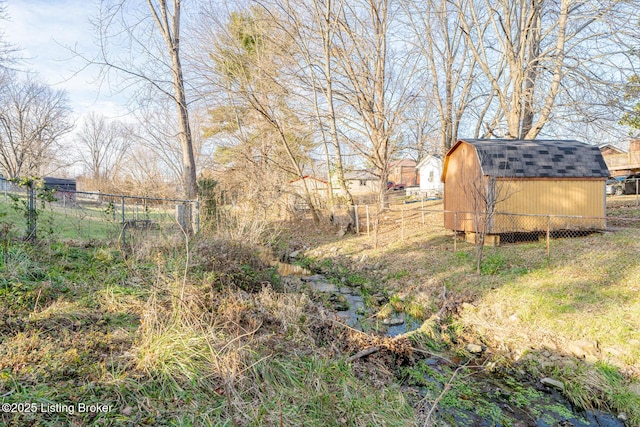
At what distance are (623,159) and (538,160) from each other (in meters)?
23.0

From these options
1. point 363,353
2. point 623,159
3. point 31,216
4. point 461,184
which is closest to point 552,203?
point 461,184

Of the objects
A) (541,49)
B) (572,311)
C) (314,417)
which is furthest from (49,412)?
(541,49)

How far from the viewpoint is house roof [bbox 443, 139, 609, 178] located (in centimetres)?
934

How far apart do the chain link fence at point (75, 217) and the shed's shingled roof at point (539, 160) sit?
8101 millimetres

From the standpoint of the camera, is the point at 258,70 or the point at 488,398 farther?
the point at 258,70

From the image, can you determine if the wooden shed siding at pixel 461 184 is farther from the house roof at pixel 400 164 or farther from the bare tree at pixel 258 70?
the bare tree at pixel 258 70

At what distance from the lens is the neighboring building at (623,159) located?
23156 millimetres

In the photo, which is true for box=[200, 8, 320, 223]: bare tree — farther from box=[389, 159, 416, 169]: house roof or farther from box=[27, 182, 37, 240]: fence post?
box=[27, 182, 37, 240]: fence post

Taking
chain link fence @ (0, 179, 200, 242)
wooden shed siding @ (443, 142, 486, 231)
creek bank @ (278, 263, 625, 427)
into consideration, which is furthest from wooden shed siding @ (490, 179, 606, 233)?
chain link fence @ (0, 179, 200, 242)

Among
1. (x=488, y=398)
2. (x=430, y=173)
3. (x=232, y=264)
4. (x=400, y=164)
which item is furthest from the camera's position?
(x=430, y=173)

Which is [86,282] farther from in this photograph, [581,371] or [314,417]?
[581,371]

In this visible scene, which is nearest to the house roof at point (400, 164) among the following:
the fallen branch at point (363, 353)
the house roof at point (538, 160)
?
the house roof at point (538, 160)

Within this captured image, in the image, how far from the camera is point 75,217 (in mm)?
8680

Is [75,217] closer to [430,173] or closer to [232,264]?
[232,264]
